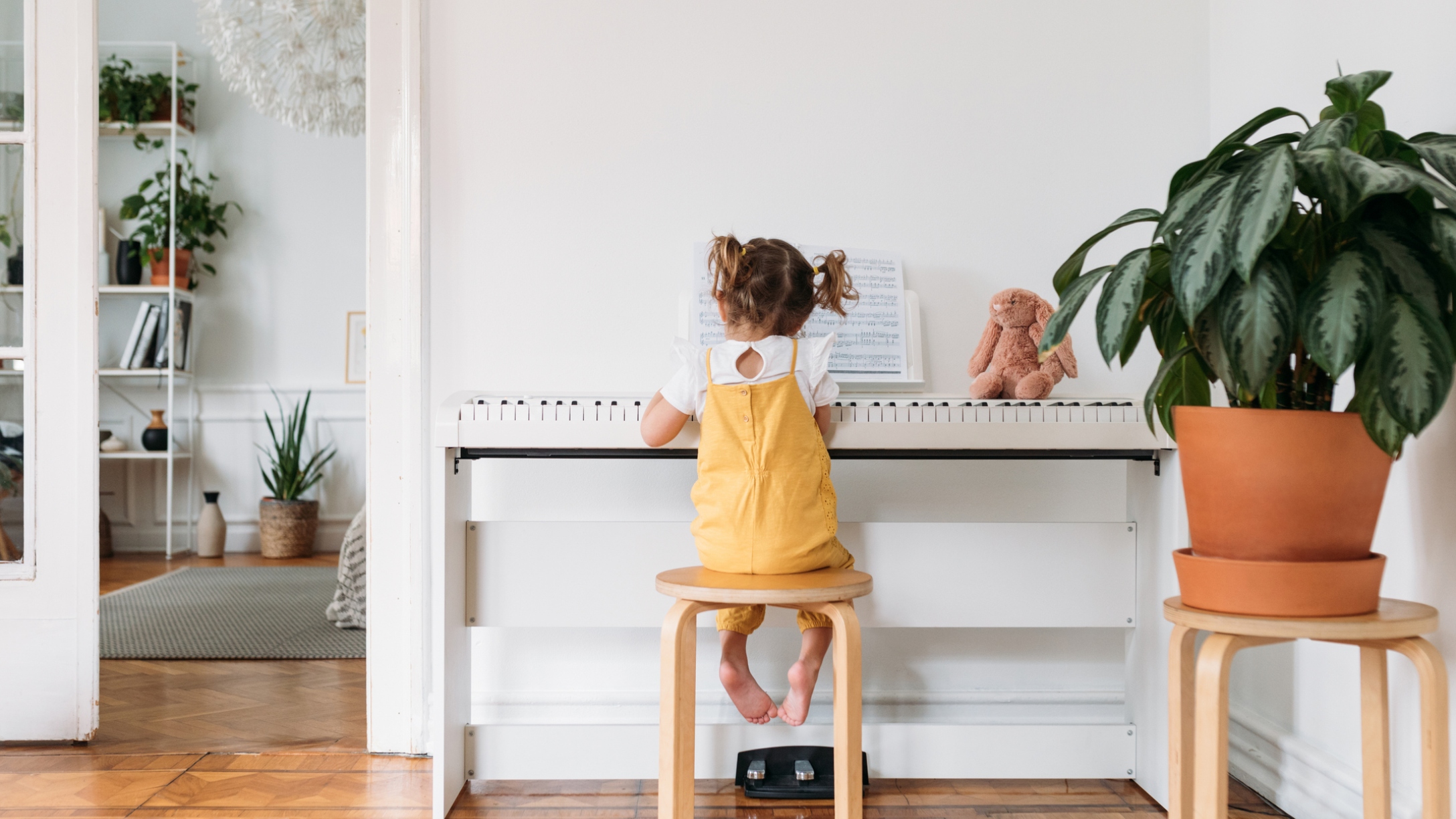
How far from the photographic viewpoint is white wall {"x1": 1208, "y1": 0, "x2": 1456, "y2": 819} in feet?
4.62

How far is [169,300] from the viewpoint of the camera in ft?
14.7

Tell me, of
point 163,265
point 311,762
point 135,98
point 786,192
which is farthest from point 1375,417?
point 135,98

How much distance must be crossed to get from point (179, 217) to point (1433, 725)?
5.04 metres

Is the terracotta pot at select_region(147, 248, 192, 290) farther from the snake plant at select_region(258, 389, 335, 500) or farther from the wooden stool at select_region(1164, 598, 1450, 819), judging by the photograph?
the wooden stool at select_region(1164, 598, 1450, 819)

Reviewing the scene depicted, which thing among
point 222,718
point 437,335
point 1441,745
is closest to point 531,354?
point 437,335

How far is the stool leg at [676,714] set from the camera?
141 cm

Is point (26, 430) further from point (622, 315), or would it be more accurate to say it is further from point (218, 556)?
point (218, 556)

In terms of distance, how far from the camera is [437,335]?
2.05m

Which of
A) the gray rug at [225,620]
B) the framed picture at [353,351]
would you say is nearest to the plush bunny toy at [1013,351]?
the gray rug at [225,620]

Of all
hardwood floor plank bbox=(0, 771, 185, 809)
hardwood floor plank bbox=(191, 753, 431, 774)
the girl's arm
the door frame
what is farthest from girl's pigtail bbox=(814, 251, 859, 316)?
hardwood floor plank bbox=(0, 771, 185, 809)

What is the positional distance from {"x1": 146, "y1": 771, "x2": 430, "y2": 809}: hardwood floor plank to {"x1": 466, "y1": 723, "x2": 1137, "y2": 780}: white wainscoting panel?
0.14 metres

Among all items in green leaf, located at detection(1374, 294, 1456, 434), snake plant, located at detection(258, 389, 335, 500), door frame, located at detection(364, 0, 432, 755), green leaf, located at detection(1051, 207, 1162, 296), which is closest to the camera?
green leaf, located at detection(1374, 294, 1456, 434)

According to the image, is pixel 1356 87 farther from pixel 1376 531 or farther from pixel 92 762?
pixel 92 762

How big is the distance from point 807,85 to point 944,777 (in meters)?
1.46
